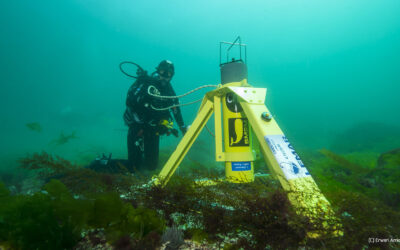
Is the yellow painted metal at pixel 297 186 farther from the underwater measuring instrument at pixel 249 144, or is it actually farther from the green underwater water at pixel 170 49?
the green underwater water at pixel 170 49

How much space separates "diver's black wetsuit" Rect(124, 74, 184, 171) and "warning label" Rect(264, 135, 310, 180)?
10.5 feet

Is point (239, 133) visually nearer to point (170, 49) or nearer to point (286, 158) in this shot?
point (286, 158)

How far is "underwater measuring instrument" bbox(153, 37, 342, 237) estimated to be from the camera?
4.61ft

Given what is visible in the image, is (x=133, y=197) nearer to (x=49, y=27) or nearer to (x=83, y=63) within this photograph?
(x=49, y=27)

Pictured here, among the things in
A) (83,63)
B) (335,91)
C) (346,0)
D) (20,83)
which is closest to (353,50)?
(335,91)

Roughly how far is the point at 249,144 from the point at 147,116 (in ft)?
11.1

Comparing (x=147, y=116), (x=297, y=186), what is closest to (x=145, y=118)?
(x=147, y=116)

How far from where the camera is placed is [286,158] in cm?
173

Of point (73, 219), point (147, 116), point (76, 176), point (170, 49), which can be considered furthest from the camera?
point (170, 49)

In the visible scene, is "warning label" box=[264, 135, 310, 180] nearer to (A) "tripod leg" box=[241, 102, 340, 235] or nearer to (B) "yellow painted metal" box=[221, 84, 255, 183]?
(A) "tripod leg" box=[241, 102, 340, 235]

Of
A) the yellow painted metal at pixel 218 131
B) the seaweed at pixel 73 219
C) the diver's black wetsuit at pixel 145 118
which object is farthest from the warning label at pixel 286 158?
the diver's black wetsuit at pixel 145 118

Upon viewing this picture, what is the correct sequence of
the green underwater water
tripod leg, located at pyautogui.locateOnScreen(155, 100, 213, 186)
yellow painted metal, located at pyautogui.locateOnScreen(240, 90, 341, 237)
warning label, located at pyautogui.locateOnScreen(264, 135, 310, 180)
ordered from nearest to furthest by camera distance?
yellow painted metal, located at pyautogui.locateOnScreen(240, 90, 341, 237) → warning label, located at pyautogui.locateOnScreen(264, 135, 310, 180) → tripod leg, located at pyautogui.locateOnScreen(155, 100, 213, 186) → the green underwater water

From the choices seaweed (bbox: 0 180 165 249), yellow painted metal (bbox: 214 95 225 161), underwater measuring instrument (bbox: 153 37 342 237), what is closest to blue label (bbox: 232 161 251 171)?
underwater measuring instrument (bbox: 153 37 342 237)

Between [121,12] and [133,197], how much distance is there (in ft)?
412
